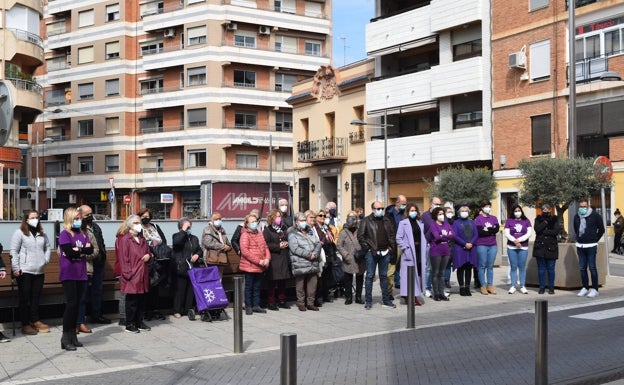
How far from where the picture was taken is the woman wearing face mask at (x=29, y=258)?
1015cm

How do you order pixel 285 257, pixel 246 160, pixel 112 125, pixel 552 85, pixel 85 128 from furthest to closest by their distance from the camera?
pixel 85 128
pixel 112 125
pixel 246 160
pixel 552 85
pixel 285 257

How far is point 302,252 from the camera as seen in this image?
43.0 ft

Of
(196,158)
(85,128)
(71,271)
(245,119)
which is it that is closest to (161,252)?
(71,271)

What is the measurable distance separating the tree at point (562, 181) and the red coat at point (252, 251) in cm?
763

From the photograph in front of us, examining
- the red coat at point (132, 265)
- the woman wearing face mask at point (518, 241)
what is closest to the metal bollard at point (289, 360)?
the red coat at point (132, 265)

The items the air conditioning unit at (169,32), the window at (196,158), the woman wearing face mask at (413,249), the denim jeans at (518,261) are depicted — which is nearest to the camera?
the woman wearing face mask at (413,249)

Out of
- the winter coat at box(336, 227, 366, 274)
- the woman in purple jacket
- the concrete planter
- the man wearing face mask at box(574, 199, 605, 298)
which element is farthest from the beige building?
the winter coat at box(336, 227, 366, 274)

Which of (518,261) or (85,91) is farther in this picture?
(85,91)

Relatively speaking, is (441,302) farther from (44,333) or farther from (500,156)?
(500,156)

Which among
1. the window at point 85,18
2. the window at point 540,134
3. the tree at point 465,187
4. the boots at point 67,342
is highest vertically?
the window at point 85,18

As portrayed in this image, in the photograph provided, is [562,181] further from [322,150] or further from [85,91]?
[85,91]

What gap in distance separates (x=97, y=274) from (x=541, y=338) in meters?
7.18

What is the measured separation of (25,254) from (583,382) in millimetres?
7390

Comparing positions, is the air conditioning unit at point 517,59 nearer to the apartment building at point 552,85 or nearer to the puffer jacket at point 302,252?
the apartment building at point 552,85
